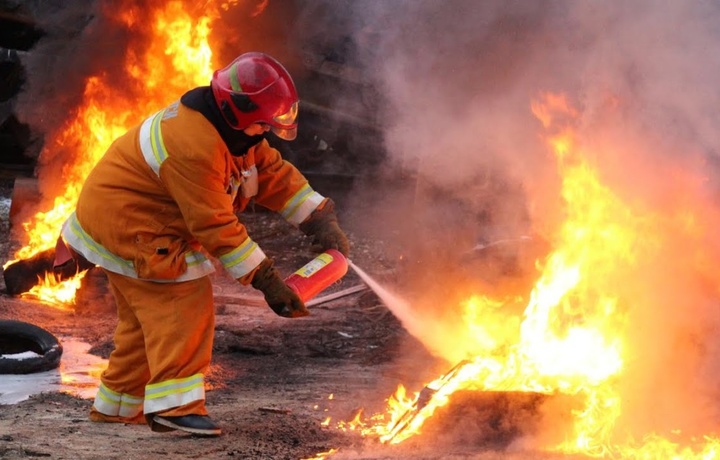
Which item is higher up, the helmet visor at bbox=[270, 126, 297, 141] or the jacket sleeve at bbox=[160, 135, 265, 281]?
the helmet visor at bbox=[270, 126, 297, 141]

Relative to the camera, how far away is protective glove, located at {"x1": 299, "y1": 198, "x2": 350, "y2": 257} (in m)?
4.59

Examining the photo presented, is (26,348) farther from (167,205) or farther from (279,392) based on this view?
(167,205)

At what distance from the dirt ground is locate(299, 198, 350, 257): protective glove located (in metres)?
0.85

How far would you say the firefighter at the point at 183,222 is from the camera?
12.8ft

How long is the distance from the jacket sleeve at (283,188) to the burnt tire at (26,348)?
1.86 m

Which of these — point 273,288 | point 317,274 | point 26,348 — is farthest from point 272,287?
point 26,348

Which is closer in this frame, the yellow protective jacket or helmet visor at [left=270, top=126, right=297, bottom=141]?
the yellow protective jacket

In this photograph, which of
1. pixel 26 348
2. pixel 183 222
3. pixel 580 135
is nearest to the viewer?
pixel 183 222

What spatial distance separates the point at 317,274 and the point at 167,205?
2.54 feet

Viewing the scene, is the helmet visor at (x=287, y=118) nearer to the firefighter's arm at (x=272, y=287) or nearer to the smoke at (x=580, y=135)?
the firefighter's arm at (x=272, y=287)

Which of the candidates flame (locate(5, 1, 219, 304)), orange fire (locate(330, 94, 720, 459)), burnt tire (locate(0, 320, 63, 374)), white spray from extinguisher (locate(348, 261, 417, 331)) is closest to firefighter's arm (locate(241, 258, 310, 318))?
orange fire (locate(330, 94, 720, 459))

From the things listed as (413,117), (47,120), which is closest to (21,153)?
(47,120)

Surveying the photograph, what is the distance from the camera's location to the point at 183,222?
4.10m

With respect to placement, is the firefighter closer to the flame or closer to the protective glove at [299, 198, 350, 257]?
the protective glove at [299, 198, 350, 257]
